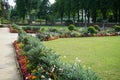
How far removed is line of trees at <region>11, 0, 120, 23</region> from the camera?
180ft

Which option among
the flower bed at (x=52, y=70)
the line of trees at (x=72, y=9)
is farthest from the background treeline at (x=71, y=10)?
the flower bed at (x=52, y=70)

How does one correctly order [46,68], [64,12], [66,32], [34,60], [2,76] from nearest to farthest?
[46,68] → [34,60] → [2,76] → [66,32] → [64,12]

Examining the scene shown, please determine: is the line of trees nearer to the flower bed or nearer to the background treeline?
the background treeline

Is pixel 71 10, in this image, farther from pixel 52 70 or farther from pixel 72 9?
pixel 52 70

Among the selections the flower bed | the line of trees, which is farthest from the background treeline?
the flower bed

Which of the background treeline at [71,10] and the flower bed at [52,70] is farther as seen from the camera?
the background treeline at [71,10]

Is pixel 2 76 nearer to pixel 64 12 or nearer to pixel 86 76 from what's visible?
pixel 86 76

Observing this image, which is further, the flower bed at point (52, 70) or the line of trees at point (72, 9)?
the line of trees at point (72, 9)

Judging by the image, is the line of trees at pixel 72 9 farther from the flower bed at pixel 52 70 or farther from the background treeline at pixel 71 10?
the flower bed at pixel 52 70

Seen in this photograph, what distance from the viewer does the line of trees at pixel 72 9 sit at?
5472 cm

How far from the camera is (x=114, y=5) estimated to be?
52656 mm

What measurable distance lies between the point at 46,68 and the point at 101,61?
196 inches

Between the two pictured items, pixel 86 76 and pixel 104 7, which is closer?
pixel 86 76

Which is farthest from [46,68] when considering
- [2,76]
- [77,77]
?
[2,76]
